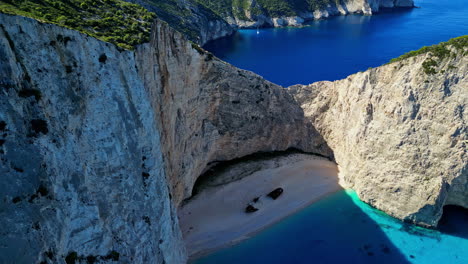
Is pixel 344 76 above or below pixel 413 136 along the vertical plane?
above

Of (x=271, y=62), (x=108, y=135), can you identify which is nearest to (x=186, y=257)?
(x=108, y=135)

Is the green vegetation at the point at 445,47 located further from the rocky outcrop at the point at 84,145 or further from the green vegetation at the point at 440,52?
the rocky outcrop at the point at 84,145

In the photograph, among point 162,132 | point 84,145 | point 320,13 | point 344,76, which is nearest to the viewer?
point 84,145

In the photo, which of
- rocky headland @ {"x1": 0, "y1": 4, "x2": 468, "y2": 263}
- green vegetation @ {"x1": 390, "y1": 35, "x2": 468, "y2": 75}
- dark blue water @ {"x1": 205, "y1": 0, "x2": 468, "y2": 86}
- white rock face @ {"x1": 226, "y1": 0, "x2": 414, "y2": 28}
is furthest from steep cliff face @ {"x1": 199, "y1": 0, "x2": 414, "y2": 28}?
green vegetation @ {"x1": 390, "y1": 35, "x2": 468, "y2": 75}

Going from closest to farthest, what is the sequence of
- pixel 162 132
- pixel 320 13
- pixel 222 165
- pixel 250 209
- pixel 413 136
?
pixel 162 132, pixel 413 136, pixel 250 209, pixel 222 165, pixel 320 13

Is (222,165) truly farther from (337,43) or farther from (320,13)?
(320,13)

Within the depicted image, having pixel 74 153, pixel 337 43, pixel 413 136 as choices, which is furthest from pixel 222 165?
pixel 337 43

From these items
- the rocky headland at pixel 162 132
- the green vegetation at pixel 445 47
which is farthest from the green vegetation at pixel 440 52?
the rocky headland at pixel 162 132
